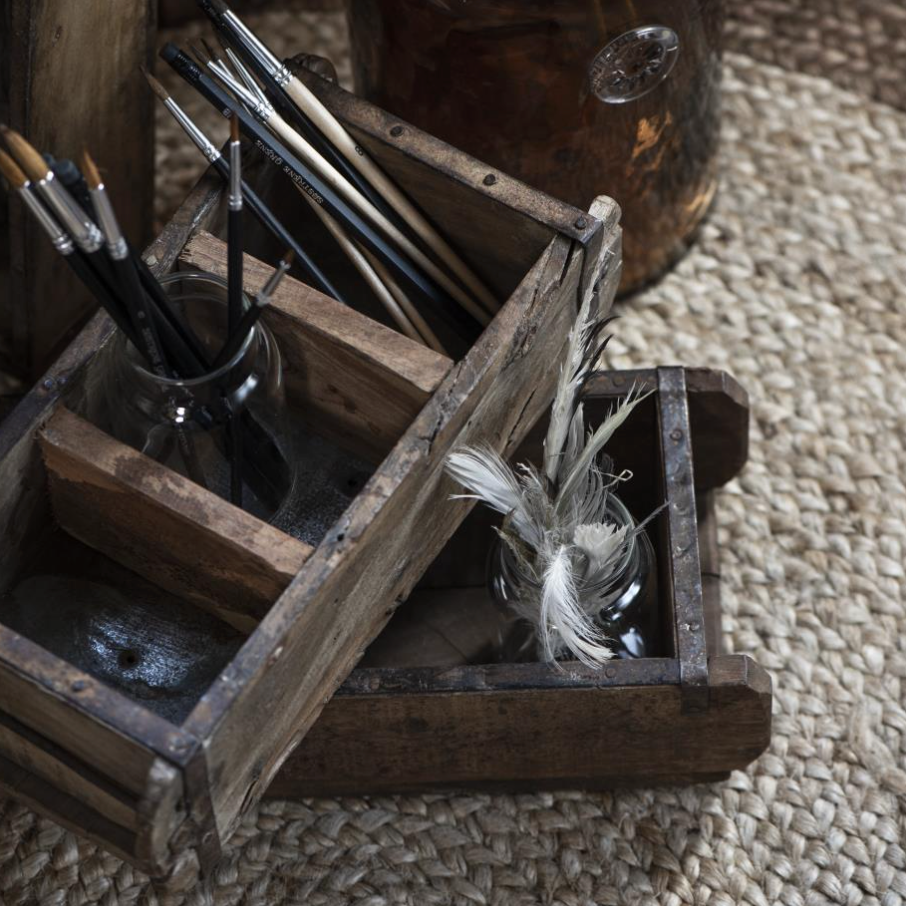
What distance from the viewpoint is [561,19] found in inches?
28.1

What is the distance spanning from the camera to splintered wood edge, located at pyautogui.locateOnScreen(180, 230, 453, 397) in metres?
0.61

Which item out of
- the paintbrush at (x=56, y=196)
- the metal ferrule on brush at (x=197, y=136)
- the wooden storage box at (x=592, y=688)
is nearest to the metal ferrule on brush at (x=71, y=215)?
the paintbrush at (x=56, y=196)

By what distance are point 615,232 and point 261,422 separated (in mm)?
168

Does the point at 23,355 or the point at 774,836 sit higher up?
the point at 23,355

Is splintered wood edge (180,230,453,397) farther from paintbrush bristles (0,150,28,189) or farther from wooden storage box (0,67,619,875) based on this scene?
paintbrush bristles (0,150,28,189)

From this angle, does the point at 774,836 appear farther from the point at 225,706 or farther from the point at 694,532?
the point at 225,706

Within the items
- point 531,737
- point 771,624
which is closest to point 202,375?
point 531,737

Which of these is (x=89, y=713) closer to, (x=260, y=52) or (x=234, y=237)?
(x=234, y=237)

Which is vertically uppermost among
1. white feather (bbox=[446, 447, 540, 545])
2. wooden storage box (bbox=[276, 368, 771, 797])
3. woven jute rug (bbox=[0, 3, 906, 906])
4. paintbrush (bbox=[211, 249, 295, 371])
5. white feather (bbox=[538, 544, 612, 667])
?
paintbrush (bbox=[211, 249, 295, 371])

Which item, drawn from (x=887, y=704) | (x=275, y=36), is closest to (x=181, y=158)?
(x=275, y=36)

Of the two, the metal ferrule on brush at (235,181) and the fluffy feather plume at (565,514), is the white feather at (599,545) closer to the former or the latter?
the fluffy feather plume at (565,514)

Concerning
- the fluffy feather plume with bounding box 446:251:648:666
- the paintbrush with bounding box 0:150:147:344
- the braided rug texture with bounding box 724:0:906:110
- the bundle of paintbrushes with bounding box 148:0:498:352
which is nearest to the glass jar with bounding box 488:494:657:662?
the fluffy feather plume with bounding box 446:251:648:666

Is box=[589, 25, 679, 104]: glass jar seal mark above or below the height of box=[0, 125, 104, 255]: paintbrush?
below

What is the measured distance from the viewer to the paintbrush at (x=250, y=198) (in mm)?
628
